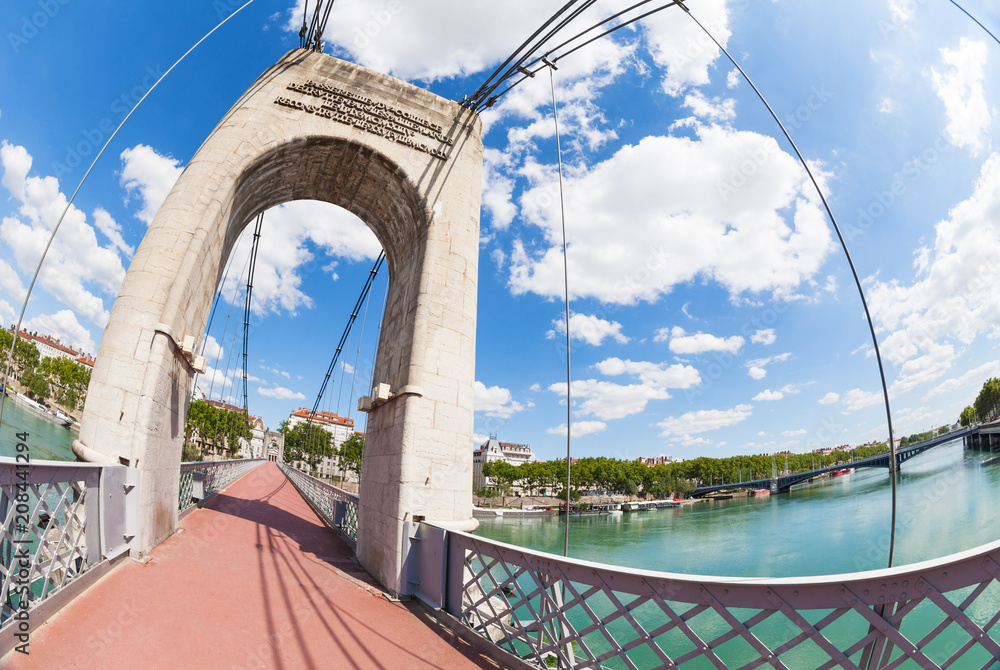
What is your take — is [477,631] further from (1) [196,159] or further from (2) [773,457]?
(2) [773,457]

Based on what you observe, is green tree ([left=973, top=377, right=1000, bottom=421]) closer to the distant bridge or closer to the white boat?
the distant bridge

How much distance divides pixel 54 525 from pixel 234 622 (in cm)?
150

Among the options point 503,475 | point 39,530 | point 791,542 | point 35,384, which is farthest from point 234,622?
point 35,384

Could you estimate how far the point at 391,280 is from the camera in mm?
7742

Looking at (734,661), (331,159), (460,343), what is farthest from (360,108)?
(734,661)

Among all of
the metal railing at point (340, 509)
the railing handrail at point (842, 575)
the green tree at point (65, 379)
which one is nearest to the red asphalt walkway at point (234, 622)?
the railing handrail at point (842, 575)

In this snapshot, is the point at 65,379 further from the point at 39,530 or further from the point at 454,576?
the point at 454,576

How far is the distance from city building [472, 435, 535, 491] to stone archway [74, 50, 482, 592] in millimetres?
71883

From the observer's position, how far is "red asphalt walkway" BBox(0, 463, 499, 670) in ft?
8.79

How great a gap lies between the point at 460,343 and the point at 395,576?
109 inches

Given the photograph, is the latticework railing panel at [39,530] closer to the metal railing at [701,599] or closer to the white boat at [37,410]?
the metal railing at [701,599]

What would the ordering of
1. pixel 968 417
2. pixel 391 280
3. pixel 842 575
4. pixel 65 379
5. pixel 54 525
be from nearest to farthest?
pixel 842 575, pixel 54 525, pixel 391 280, pixel 65 379, pixel 968 417

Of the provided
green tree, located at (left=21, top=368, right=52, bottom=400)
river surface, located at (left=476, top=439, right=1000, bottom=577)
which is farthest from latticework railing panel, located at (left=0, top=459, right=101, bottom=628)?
green tree, located at (left=21, top=368, right=52, bottom=400)

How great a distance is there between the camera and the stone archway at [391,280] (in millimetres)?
4816
